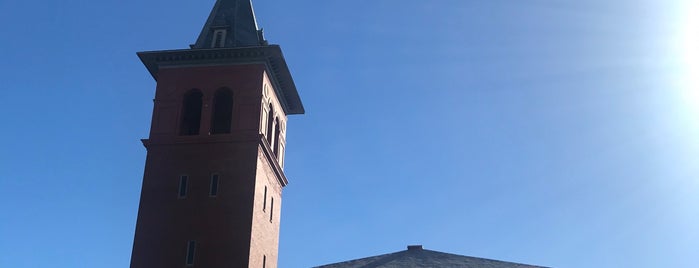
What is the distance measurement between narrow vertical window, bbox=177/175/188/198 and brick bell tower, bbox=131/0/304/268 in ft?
0.15

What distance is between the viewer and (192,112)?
37.2m

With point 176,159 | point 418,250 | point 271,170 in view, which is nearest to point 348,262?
point 418,250

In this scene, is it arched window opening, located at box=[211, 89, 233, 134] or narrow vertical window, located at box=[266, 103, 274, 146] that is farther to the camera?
narrow vertical window, located at box=[266, 103, 274, 146]

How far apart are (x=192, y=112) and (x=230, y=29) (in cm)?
490

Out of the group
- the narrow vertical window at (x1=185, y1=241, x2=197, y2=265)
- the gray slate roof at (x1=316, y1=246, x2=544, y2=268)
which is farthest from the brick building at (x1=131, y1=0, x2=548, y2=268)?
the gray slate roof at (x1=316, y1=246, x2=544, y2=268)

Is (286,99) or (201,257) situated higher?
(286,99)

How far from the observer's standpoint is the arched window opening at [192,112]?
36809 millimetres

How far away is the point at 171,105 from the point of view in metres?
36.2

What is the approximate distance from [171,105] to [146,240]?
6.84 metres

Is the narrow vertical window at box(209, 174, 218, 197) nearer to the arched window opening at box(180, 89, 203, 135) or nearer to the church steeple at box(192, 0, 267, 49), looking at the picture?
the arched window opening at box(180, 89, 203, 135)

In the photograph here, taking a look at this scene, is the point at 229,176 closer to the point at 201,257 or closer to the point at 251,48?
the point at 201,257

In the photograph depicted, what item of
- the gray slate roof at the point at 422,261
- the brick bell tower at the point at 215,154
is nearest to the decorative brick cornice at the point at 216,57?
the brick bell tower at the point at 215,154

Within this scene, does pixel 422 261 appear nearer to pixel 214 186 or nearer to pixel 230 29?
pixel 214 186

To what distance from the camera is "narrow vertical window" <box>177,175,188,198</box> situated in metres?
33.9
